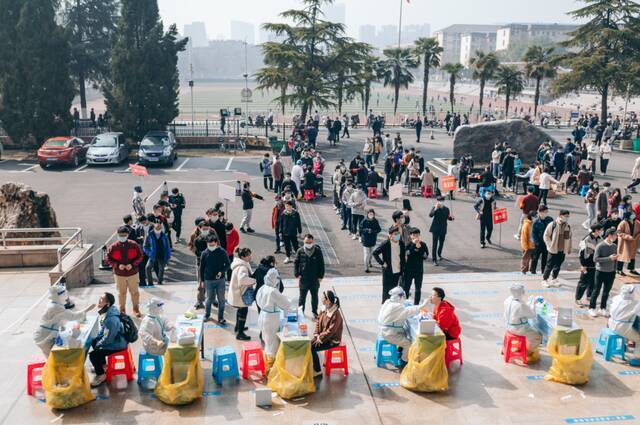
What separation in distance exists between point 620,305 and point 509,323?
185cm

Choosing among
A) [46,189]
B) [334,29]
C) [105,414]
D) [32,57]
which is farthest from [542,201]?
[32,57]

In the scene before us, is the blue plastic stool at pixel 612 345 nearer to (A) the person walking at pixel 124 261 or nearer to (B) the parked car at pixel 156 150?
(A) the person walking at pixel 124 261

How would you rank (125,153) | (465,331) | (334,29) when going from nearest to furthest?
(465,331) → (125,153) → (334,29)

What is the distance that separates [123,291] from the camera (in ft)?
40.3

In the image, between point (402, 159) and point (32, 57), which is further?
point (32, 57)

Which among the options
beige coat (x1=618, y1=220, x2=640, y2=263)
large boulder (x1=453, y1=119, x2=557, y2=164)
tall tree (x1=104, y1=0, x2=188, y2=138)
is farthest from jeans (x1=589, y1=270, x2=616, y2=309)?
tall tree (x1=104, y1=0, x2=188, y2=138)

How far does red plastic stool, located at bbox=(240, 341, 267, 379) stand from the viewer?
10188 mm

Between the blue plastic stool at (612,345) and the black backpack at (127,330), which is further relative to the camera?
the blue plastic stool at (612,345)

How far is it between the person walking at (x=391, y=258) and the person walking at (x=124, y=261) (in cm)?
468

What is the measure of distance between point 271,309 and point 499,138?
22933mm

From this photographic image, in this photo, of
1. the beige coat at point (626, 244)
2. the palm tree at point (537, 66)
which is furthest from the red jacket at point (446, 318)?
the palm tree at point (537, 66)

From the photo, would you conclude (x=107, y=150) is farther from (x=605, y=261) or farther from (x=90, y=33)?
(x=605, y=261)

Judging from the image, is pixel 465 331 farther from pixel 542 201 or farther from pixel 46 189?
pixel 46 189

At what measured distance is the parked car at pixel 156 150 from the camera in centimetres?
3186
